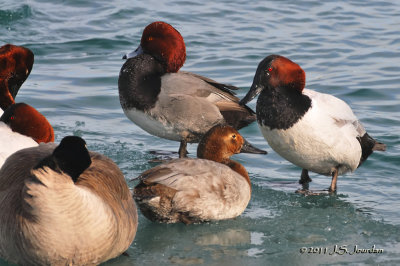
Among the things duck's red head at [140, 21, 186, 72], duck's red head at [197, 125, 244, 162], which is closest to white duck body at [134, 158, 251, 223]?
duck's red head at [197, 125, 244, 162]

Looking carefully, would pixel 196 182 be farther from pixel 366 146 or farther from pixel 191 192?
pixel 366 146

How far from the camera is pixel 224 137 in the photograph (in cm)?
571

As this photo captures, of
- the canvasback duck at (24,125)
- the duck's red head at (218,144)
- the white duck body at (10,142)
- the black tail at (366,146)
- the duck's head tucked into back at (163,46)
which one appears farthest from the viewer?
the duck's head tucked into back at (163,46)

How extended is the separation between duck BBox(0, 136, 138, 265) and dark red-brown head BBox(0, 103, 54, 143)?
109 cm

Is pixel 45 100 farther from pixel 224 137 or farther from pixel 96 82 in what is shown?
pixel 224 137

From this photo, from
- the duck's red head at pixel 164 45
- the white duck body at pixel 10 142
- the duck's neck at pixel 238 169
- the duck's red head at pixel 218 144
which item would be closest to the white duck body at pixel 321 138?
the duck's red head at pixel 218 144

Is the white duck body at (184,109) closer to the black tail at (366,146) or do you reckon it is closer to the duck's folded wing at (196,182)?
the black tail at (366,146)

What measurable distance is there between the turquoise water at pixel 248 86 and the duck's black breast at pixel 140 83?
20.4 inches

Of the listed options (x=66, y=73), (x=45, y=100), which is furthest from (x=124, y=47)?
(x=45, y=100)

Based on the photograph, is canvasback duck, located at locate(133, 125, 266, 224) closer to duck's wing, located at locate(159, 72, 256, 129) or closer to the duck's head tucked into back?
duck's wing, located at locate(159, 72, 256, 129)

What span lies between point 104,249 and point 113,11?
966 cm

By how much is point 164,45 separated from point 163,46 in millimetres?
16

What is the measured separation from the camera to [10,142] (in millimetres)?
5352

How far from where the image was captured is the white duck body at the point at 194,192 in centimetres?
499
